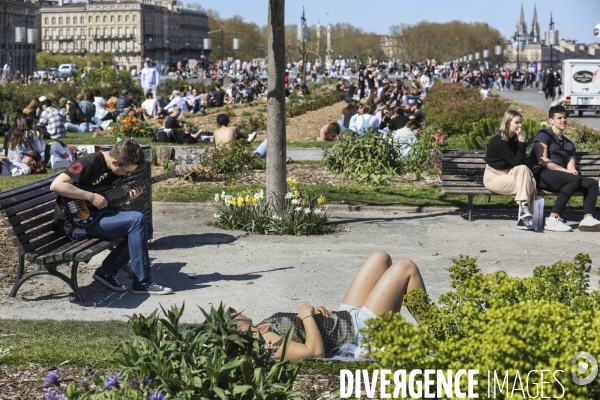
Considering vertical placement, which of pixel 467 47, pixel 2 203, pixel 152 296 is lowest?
pixel 152 296

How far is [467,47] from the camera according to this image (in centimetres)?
16588

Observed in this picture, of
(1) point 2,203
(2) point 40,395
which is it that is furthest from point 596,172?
(2) point 40,395

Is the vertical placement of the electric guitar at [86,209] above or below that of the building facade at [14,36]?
below

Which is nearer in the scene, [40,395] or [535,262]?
[40,395]

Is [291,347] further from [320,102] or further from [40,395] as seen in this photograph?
[320,102]

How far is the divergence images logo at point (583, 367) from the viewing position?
340 cm

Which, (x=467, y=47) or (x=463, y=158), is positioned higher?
(x=467, y=47)

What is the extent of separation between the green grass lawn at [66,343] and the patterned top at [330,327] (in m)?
0.12

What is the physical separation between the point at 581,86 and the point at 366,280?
113ft

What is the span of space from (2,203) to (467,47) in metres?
164

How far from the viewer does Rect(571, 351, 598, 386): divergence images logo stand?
3.40 meters

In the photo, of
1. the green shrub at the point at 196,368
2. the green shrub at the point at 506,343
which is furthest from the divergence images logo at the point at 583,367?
the green shrub at the point at 196,368

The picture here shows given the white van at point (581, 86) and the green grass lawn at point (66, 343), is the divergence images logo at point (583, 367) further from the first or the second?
the white van at point (581, 86)

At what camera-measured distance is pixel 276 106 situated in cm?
1001
